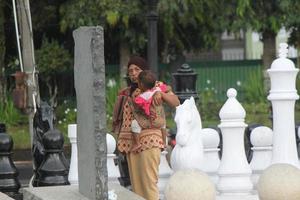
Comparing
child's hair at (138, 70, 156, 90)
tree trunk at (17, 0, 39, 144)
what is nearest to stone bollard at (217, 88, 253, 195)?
child's hair at (138, 70, 156, 90)

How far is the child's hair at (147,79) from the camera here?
8727 mm

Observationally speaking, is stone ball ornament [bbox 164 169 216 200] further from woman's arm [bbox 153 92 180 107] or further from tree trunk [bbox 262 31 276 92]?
tree trunk [bbox 262 31 276 92]

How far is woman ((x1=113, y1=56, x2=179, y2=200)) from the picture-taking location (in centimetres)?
888

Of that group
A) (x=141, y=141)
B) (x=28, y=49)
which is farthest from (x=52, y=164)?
(x=28, y=49)

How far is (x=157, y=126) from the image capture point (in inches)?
349

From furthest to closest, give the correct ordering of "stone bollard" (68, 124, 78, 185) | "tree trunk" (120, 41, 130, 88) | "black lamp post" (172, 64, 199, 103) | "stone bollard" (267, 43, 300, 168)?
"tree trunk" (120, 41, 130, 88) → "black lamp post" (172, 64, 199, 103) → "stone bollard" (267, 43, 300, 168) → "stone bollard" (68, 124, 78, 185)

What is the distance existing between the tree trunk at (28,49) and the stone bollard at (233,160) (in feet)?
20.5

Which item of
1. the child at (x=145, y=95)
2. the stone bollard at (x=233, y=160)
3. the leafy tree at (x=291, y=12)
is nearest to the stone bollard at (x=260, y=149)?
the stone bollard at (x=233, y=160)

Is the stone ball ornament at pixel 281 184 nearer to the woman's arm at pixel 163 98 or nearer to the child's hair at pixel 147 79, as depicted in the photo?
the woman's arm at pixel 163 98

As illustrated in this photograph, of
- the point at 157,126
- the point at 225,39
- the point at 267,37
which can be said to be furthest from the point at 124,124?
the point at 225,39

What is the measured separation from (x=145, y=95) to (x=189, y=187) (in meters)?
1.54

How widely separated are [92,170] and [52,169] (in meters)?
1.92

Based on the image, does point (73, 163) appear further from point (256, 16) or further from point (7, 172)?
point (256, 16)

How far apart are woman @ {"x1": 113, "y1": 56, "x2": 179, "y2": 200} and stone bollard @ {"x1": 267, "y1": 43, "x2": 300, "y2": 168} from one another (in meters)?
0.97
